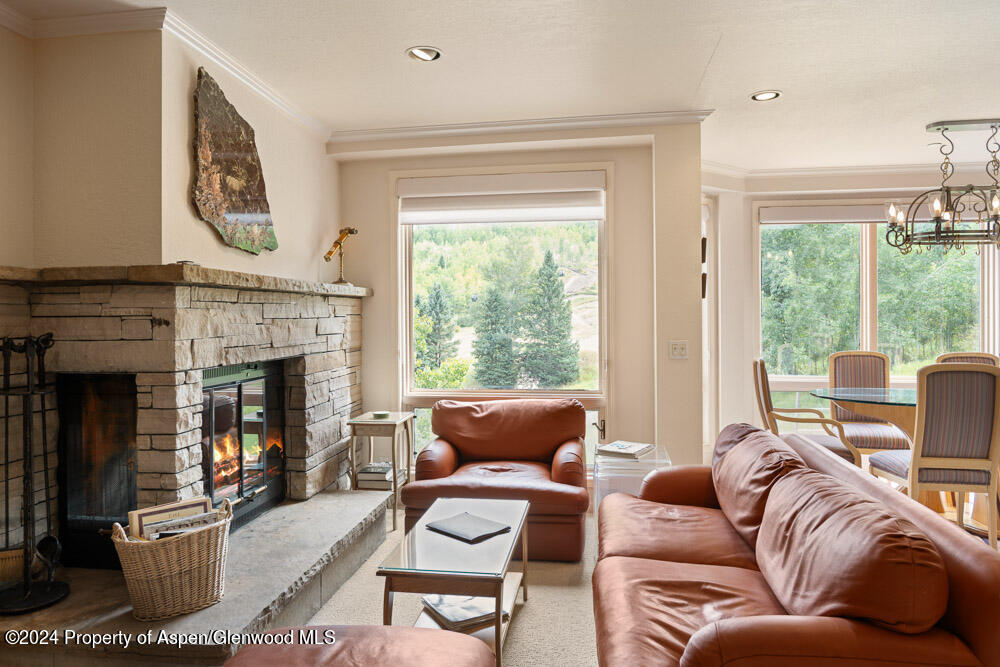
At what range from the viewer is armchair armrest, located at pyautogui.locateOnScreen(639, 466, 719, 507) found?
279 cm

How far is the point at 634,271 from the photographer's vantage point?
4191 mm

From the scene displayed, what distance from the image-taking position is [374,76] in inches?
126

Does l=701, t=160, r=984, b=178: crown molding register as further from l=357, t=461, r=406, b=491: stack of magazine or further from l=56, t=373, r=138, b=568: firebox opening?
l=56, t=373, r=138, b=568: firebox opening

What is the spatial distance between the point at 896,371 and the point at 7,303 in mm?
6239

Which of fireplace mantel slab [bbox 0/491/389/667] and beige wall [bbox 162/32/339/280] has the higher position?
beige wall [bbox 162/32/339/280]

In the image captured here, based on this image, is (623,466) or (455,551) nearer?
(455,551)

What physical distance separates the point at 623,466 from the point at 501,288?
5.54ft

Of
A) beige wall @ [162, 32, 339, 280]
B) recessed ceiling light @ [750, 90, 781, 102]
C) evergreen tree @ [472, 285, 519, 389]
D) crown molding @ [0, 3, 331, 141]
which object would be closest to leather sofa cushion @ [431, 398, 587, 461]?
evergreen tree @ [472, 285, 519, 389]

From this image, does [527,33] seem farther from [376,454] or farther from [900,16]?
[376,454]

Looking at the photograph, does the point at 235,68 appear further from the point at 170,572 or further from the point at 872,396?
the point at 872,396

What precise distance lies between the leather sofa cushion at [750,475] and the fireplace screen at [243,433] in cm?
226

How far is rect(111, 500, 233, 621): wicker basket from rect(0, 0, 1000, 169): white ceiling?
208 cm

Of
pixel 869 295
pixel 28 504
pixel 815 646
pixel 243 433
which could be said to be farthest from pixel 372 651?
pixel 869 295

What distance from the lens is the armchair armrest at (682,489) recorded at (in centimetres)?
279
